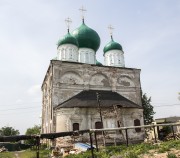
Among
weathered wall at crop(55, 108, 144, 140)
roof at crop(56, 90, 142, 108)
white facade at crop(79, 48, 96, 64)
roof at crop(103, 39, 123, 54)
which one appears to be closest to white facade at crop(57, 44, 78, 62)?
white facade at crop(79, 48, 96, 64)

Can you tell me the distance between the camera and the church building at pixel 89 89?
2172cm

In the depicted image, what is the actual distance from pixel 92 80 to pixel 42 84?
8361mm

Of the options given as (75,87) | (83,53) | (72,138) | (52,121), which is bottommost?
(72,138)

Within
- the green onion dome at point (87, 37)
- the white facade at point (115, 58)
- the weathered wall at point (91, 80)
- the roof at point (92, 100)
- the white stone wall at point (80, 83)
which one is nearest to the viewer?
the roof at point (92, 100)

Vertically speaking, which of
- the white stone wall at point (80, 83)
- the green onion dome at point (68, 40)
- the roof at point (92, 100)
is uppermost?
the green onion dome at point (68, 40)

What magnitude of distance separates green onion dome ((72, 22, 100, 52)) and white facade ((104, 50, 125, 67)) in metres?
1.99

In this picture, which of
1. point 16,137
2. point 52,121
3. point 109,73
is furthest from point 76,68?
point 16,137

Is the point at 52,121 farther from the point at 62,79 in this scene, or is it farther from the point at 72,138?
the point at 62,79

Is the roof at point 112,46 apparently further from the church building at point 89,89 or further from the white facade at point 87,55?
the white facade at point 87,55

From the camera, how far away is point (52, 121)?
Answer: 22.1m

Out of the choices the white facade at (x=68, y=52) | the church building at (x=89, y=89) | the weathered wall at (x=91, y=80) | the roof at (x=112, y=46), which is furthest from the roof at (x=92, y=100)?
the roof at (x=112, y=46)

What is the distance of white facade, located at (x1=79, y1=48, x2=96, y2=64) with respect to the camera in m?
28.2

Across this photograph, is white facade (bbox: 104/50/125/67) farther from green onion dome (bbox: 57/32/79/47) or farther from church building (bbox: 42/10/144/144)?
green onion dome (bbox: 57/32/79/47)

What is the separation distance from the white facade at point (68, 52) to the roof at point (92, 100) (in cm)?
486
